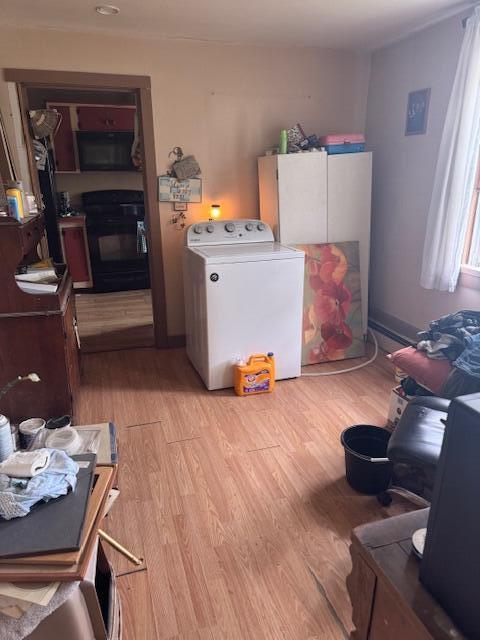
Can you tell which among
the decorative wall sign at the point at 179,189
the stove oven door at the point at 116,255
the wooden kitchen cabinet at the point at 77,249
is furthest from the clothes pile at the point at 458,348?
the wooden kitchen cabinet at the point at 77,249

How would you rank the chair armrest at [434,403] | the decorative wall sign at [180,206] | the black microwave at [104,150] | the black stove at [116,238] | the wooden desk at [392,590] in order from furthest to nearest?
the black stove at [116,238] → the black microwave at [104,150] → the decorative wall sign at [180,206] → the chair armrest at [434,403] → the wooden desk at [392,590]

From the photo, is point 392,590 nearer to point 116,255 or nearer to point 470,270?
point 470,270

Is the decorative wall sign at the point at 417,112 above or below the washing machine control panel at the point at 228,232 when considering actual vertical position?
above

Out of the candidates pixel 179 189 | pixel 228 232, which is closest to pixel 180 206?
pixel 179 189

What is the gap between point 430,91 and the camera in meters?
2.88

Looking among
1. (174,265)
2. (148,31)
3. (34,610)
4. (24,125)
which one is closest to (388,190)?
(174,265)

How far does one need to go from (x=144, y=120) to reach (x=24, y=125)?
0.82 metres

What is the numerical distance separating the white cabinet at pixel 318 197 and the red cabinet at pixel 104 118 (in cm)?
264

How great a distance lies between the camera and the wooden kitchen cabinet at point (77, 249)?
520 cm

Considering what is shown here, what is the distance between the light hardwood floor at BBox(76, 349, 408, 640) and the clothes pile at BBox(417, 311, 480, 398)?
584 millimetres

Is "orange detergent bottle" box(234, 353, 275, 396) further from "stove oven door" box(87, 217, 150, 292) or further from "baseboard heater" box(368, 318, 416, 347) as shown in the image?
"stove oven door" box(87, 217, 150, 292)

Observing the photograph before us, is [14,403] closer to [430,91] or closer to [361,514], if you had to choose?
[361,514]

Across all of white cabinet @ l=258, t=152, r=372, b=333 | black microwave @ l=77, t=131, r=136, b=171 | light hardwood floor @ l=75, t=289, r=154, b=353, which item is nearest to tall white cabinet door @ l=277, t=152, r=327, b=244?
white cabinet @ l=258, t=152, r=372, b=333

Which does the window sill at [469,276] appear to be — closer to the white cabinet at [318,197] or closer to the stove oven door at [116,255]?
the white cabinet at [318,197]
